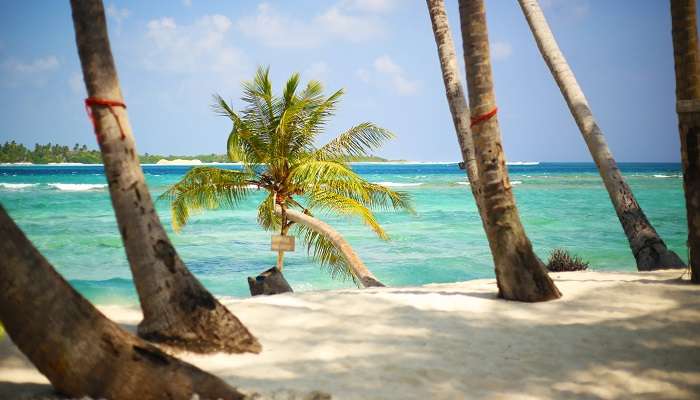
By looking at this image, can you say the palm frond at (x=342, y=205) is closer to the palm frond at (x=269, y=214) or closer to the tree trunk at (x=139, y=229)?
the palm frond at (x=269, y=214)

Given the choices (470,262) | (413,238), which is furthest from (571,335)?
(413,238)

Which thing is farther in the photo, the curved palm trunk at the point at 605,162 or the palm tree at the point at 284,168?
the palm tree at the point at 284,168

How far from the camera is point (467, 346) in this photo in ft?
13.1

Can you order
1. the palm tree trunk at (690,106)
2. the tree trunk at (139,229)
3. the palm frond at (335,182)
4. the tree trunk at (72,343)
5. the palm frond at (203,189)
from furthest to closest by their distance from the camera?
the palm frond at (203,189) → the palm frond at (335,182) → the palm tree trunk at (690,106) → the tree trunk at (139,229) → the tree trunk at (72,343)

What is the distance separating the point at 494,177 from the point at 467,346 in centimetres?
180

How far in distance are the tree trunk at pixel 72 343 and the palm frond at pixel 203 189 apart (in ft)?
23.5

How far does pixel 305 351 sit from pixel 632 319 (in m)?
2.78

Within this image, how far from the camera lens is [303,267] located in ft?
50.7

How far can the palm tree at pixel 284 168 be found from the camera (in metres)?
9.53

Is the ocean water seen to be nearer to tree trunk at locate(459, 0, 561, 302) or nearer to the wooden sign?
the wooden sign

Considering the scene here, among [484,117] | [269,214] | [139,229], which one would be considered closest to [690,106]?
[484,117]

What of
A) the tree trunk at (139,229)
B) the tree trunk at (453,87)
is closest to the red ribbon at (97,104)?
the tree trunk at (139,229)

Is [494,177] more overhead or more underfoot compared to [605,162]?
more underfoot

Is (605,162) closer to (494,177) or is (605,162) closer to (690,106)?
(690,106)
